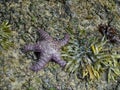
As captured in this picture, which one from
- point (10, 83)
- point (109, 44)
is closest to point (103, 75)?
point (109, 44)

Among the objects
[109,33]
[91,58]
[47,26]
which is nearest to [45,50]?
[47,26]

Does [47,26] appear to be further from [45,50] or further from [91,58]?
[91,58]

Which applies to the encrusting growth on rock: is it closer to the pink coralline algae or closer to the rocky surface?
the rocky surface

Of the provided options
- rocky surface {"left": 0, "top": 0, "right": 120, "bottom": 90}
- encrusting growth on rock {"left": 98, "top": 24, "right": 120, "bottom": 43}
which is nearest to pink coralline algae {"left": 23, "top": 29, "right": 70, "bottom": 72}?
rocky surface {"left": 0, "top": 0, "right": 120, "bottom": 90}

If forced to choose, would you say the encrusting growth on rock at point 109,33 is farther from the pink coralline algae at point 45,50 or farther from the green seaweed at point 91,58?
the pink coralline algae at point 45,50

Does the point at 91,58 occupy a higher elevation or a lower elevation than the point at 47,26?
lower

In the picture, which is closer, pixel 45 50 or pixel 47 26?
pixel 45 50

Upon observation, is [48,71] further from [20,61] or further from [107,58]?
[107,58]

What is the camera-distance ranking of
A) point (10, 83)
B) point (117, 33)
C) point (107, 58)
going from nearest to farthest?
point (10, 83)
point (107, 58)
point (117, 33)

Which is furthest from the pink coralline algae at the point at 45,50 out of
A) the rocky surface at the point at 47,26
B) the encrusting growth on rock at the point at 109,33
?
the encrusting growth on rock at the point at 109,33
